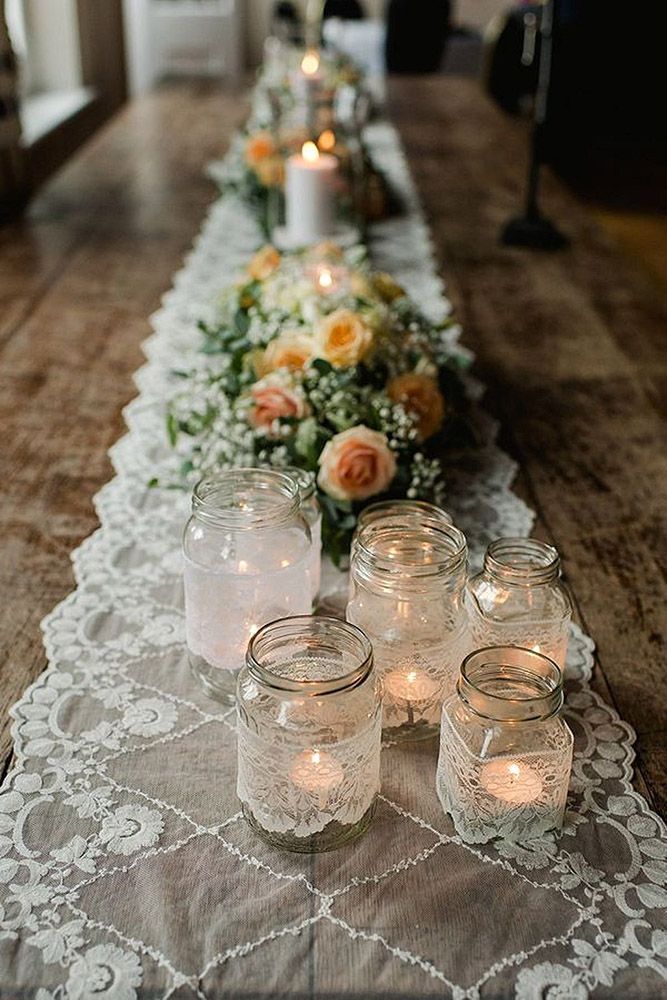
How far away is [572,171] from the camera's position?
4945mm

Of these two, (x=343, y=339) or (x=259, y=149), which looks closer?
(x=343, y=339)

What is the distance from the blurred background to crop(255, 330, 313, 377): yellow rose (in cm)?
189

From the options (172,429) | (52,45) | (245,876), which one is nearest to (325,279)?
(172,429)

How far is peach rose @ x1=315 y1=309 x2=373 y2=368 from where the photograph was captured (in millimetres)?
1270

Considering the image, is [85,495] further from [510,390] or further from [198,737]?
[510,390]

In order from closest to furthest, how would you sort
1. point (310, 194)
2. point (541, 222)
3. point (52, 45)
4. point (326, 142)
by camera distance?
point (310, 194), point (326, 142), point (541, 222), point (52, 45)


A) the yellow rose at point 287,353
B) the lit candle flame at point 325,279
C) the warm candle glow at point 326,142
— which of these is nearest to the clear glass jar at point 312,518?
the yellow rose at point 287,353

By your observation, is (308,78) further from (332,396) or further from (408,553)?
(408,553)

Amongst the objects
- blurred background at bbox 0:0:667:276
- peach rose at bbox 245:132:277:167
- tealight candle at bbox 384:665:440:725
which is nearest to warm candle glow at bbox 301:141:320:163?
peach rose at bbox 245:132:277:167

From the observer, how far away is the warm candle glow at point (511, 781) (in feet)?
2.51

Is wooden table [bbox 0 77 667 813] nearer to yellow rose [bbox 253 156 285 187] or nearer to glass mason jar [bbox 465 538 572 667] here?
glass mason jar [bbox 465 538 572 667]

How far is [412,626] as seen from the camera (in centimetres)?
90

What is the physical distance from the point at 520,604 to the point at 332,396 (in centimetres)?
39

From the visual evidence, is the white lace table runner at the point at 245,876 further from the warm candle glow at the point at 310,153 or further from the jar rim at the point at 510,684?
the warm candle glow at the point at 310,153
